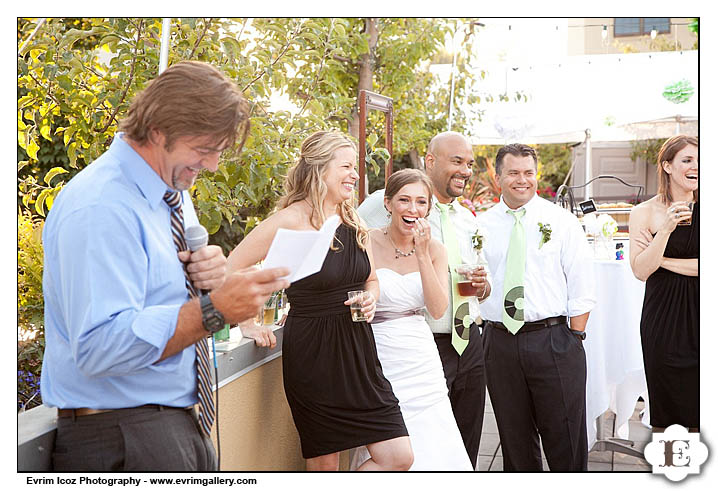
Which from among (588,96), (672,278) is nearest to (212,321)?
(672,278)

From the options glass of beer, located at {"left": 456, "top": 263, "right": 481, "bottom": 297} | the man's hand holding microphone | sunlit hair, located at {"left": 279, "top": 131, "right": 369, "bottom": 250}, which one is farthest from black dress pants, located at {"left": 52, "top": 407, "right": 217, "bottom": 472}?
glass of beer, located at {"left": 456, "top": 263, "right": 481, "bottom": 297}

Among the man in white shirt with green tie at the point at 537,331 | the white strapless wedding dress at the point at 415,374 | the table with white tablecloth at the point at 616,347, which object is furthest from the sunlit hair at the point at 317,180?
the table with white tablecloth at the point at 616,347

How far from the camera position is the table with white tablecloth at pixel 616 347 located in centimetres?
425

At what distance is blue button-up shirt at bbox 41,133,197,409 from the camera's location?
4.87 ft

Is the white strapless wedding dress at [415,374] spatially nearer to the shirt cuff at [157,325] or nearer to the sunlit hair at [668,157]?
the sunlit hair at [668,157]

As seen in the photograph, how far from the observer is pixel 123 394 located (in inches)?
64.6

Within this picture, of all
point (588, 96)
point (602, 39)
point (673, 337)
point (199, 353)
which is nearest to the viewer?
point (199, 353)

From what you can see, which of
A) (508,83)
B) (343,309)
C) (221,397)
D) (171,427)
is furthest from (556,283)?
(508,83)

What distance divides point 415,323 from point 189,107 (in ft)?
5.95

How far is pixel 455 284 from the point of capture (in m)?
3.31

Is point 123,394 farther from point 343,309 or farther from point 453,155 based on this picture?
point 453,155

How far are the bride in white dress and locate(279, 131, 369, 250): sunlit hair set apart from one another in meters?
0.30

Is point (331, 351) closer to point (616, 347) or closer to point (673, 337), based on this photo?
point (673, 337)
